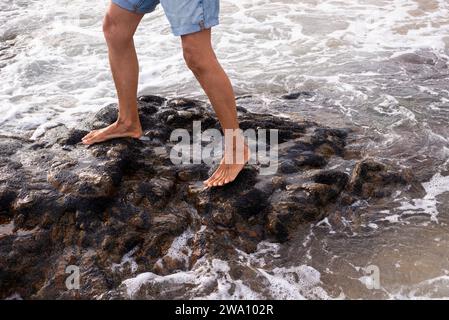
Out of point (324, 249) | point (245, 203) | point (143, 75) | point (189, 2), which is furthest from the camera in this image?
point (143, 75)

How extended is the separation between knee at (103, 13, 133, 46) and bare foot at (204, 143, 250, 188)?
0.97 metres

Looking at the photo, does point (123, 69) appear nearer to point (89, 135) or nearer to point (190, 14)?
point (89, 135)

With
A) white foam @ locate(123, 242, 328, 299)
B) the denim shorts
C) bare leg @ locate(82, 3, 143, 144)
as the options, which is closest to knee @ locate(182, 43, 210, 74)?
the denim shorts

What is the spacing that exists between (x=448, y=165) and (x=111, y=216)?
7.43 feet

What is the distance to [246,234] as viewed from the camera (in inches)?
104

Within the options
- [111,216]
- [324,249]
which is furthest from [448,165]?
[111,216]

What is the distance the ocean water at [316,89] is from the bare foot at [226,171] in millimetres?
391

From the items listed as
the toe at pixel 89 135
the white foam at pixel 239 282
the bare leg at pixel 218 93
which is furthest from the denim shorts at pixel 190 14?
the white foam at pixel 239 282

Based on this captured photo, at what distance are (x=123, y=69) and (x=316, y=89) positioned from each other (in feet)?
6.84

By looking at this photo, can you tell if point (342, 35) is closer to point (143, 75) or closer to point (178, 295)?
point (143, 75)

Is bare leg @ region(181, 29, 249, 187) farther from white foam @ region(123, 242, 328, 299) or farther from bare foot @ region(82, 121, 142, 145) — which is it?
bare foot @ region(82, 121, 142, 145)

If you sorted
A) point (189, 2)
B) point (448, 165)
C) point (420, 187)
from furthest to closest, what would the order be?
point (448, 165)
point (420, 187)
point (189, 2)

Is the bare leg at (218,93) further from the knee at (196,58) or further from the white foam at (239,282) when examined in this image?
the white foam at (239,282)
